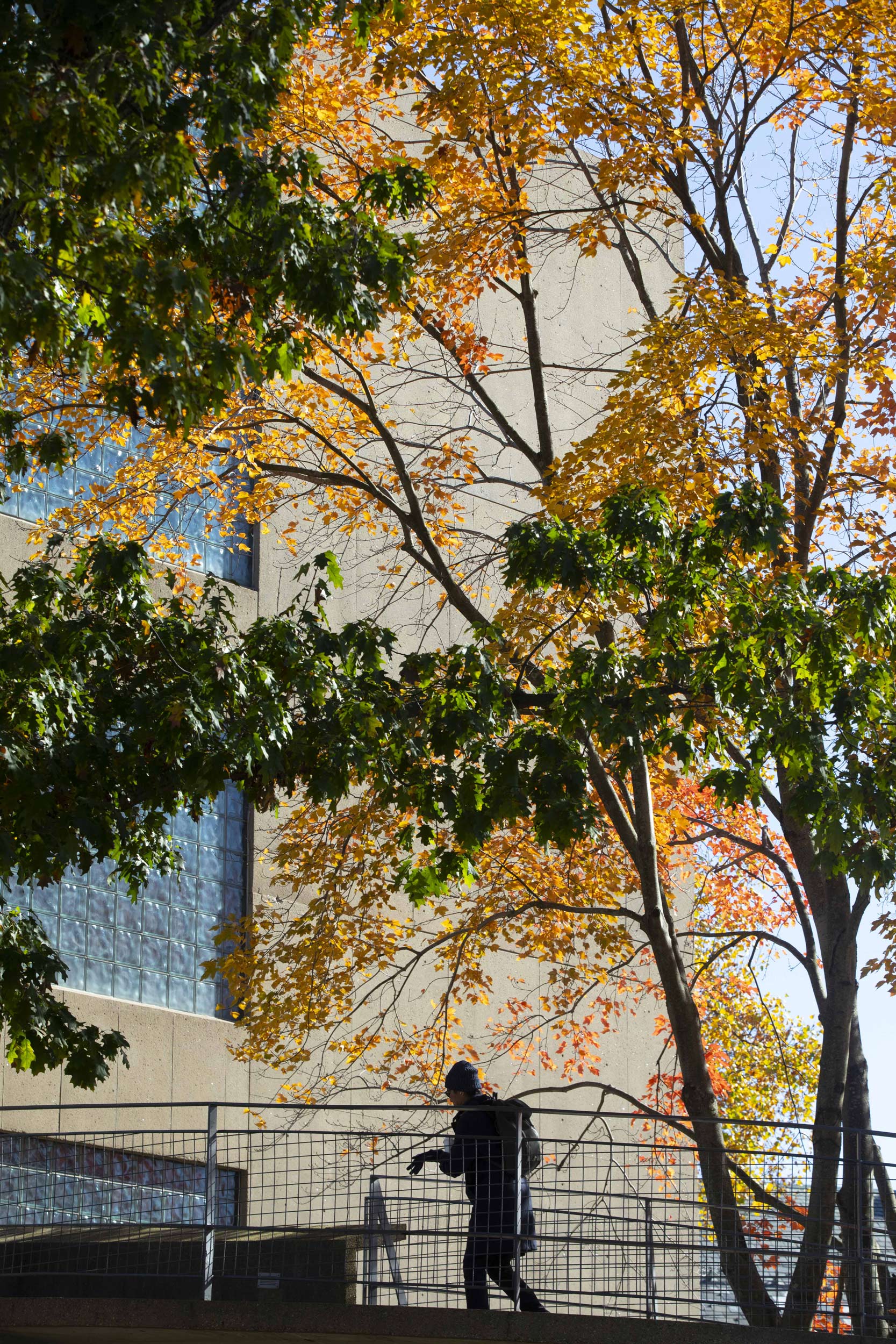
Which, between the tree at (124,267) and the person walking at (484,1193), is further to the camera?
the person walking at (484,1193)

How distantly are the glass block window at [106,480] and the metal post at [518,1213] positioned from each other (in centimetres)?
767

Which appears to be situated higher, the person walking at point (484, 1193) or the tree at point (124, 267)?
the tree at point (124, 267)

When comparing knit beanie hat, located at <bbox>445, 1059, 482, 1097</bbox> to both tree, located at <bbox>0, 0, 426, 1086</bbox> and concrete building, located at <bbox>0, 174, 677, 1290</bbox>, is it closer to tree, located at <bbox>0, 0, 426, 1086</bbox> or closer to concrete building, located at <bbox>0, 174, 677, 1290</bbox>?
tree, located at <bbox>0, 0, 426, 1086</bbox>

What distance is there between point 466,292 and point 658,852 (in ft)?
21.2

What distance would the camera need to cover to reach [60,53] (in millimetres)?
7207

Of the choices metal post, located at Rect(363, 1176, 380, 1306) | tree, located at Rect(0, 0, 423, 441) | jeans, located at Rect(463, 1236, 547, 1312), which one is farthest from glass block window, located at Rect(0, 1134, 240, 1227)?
tree, located at Rect(0, 0, 423, 441)

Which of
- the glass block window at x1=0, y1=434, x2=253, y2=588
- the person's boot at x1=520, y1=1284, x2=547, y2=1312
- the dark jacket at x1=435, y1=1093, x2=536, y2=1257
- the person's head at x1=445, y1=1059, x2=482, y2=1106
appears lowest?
the person's boot at x1=520, y1=1284, x2=547, y2=1312

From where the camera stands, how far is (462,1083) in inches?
413

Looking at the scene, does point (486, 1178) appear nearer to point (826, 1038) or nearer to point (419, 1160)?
point (419, 1160)

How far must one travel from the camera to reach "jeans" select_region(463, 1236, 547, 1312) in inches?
380

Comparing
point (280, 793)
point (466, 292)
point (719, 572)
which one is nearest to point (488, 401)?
point (466, 292)

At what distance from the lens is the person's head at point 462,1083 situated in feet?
34.4

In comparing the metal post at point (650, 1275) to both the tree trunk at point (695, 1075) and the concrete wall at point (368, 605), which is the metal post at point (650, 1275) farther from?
the concrete wall at point (368, 605)

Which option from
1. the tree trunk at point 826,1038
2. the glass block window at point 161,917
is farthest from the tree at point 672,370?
the glass block window at point 161,917
